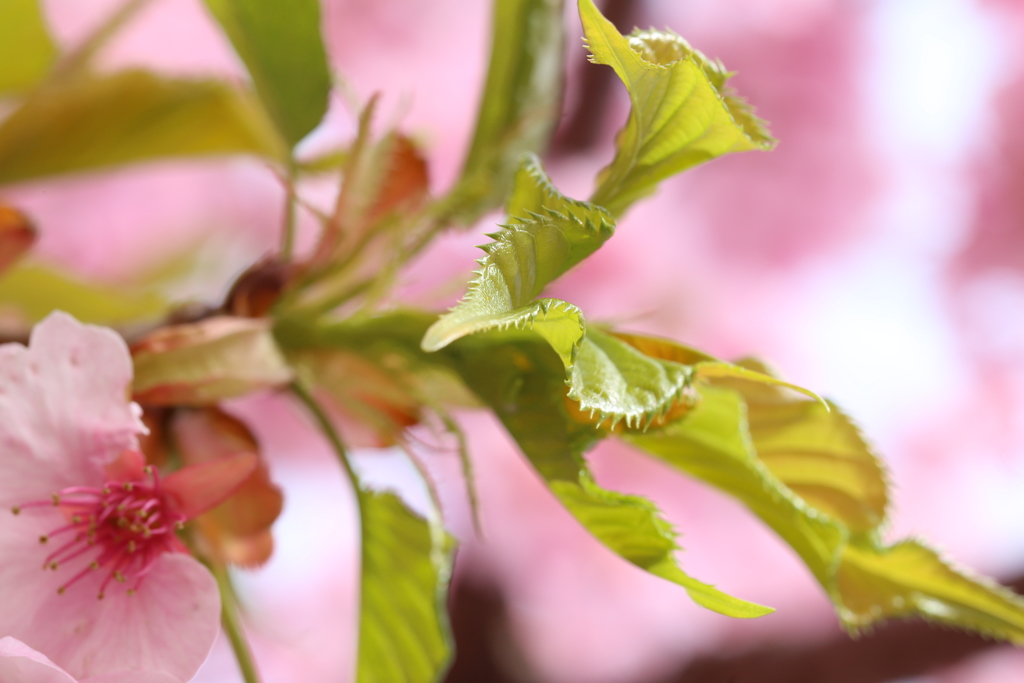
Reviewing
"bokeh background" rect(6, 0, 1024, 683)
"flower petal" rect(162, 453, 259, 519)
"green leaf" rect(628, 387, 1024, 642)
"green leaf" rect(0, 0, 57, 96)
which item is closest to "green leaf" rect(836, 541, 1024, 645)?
"green leaf" rect(628, 387, 1024, 642)

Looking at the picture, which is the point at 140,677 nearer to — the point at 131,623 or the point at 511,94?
the point at 131,623

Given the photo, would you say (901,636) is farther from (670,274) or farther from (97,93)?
(97,93)

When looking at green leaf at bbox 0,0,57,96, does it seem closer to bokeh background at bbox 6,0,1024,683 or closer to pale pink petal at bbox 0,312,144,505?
pale pink petal at bbox 0,312,144,505

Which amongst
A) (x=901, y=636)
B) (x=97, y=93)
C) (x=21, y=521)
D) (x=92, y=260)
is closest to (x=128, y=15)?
(x=97, y=93)

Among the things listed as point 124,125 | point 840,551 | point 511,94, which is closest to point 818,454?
point 840,551

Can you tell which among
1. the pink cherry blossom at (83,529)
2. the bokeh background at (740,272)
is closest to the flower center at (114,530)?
the pink cherry blossom at (83,529)

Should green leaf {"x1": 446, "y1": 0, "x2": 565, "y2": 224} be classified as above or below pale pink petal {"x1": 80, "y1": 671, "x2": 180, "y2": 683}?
above
